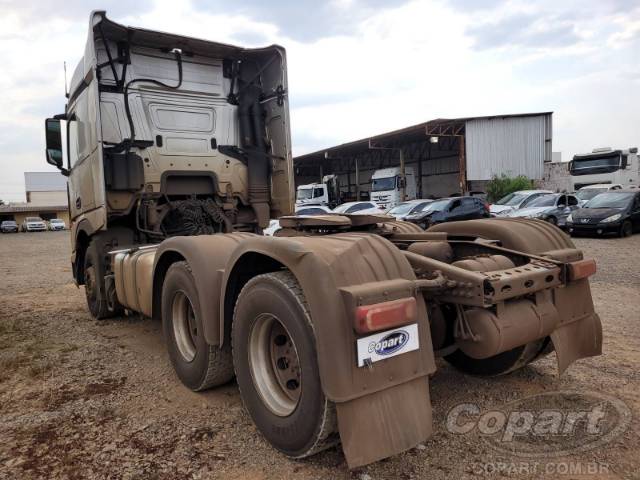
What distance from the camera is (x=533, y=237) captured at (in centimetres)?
369

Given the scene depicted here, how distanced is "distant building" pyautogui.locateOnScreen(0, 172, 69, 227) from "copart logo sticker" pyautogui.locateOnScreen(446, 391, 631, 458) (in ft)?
227

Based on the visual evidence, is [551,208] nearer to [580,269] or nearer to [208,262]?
[580,269]

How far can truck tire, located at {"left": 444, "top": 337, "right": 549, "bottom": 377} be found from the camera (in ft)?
11.5

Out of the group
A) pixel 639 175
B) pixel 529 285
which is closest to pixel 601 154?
pixel 639 175

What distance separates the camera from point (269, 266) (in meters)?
3.21

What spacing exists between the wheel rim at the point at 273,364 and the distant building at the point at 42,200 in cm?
6843

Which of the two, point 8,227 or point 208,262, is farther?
point 8,227

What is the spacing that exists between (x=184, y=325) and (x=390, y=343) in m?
2.30

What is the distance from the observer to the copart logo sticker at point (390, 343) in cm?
239

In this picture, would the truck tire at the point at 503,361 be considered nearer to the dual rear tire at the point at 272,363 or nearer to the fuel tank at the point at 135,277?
the dual rear tire at the point at 272,363

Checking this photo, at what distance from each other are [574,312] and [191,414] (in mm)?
2759

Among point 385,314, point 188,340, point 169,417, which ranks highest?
point 385,314

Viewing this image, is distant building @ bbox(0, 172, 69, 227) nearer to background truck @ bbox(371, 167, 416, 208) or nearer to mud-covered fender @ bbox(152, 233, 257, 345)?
background truck @ bbox(371, 167, 416, 208)

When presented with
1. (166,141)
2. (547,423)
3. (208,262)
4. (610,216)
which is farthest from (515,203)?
(208,262)
